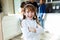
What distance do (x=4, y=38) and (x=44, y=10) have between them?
410mm

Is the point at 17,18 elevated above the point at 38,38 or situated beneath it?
elevated above

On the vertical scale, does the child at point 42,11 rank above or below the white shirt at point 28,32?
above

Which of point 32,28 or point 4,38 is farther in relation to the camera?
point 4,38

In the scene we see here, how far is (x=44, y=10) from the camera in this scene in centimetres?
79

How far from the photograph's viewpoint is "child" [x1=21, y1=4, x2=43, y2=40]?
2.60 feet

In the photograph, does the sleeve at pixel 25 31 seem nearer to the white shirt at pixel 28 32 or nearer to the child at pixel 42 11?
the white shirt at pixel 28 32

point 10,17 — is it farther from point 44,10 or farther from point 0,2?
point 44,10

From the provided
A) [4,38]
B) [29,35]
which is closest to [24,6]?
[29,35]

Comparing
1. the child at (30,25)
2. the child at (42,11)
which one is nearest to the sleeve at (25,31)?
the child at (30,25)

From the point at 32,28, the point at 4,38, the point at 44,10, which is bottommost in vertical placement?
the point at 4,38

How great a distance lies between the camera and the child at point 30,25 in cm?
79

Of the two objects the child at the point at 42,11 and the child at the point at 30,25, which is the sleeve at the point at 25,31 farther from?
the child at the point at 42,11

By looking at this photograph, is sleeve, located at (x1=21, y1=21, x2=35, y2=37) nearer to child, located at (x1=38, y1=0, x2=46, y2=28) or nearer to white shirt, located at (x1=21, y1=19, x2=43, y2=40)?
white shirt, located at (x1=21, y1=19, x2=43, y2=40)

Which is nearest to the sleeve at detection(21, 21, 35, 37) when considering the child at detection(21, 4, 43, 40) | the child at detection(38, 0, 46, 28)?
the child at detection(21, 4, 43, 40)
